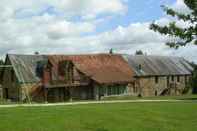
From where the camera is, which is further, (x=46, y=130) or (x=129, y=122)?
(x=129, y=122)

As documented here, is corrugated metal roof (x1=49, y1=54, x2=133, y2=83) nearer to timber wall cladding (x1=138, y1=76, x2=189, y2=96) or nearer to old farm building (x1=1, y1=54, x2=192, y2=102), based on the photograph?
old farm building (x1=1, y1=54, x2=192, y2=102)

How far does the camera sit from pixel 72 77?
2776 inches

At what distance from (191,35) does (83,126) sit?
7385 millimetres

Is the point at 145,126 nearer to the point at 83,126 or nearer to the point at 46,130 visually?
the point at 83,126

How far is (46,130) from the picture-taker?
69.8 ft

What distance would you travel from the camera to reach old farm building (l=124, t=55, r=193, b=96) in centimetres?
8069

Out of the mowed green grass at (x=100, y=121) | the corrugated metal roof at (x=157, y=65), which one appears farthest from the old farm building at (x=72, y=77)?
the mowed green grass at (x=100, y=121)

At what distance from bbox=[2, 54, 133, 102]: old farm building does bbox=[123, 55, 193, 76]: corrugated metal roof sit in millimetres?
6853

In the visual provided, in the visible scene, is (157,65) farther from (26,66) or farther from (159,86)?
(26,66)

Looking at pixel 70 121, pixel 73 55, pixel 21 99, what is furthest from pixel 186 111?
pixel 73 55

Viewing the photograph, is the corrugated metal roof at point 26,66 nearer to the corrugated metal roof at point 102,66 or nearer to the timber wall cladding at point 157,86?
the corrugated metal roof at point 102,66

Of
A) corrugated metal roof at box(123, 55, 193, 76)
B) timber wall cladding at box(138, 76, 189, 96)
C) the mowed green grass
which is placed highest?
corrugated metal roof at box(123, 55, 193, 76)

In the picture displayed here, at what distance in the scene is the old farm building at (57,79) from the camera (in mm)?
68938

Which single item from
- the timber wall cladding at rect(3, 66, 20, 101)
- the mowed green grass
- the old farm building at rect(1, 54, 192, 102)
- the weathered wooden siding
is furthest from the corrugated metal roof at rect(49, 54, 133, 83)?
the mowed green grass
